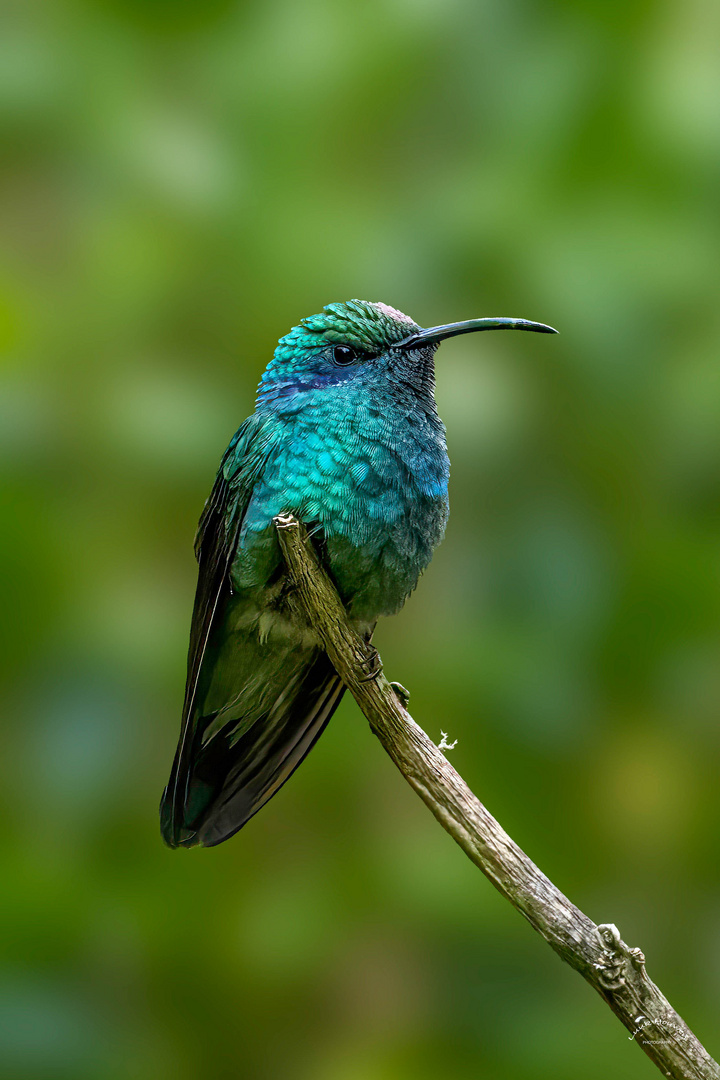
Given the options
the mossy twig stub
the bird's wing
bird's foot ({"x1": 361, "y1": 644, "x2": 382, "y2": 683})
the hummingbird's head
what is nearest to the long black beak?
the hummingbird's head

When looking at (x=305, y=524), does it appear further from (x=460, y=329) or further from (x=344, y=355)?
(x=460, y=329)

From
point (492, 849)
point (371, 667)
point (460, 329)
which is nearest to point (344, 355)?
point (460, 329)

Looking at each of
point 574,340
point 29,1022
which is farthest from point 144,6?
point 29,1022

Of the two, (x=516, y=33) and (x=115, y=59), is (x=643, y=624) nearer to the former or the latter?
(x=516, y=33)

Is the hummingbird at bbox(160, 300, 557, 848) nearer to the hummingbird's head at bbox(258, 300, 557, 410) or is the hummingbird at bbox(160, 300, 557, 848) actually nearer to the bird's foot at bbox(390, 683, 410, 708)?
the hummingbird's head at bbox(258, 300, 557, 410)

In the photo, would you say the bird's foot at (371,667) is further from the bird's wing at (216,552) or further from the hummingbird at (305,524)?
the bird's wing at (216,552)

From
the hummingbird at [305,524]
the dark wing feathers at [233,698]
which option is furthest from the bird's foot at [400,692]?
the dark wing feathers at [233,698]
